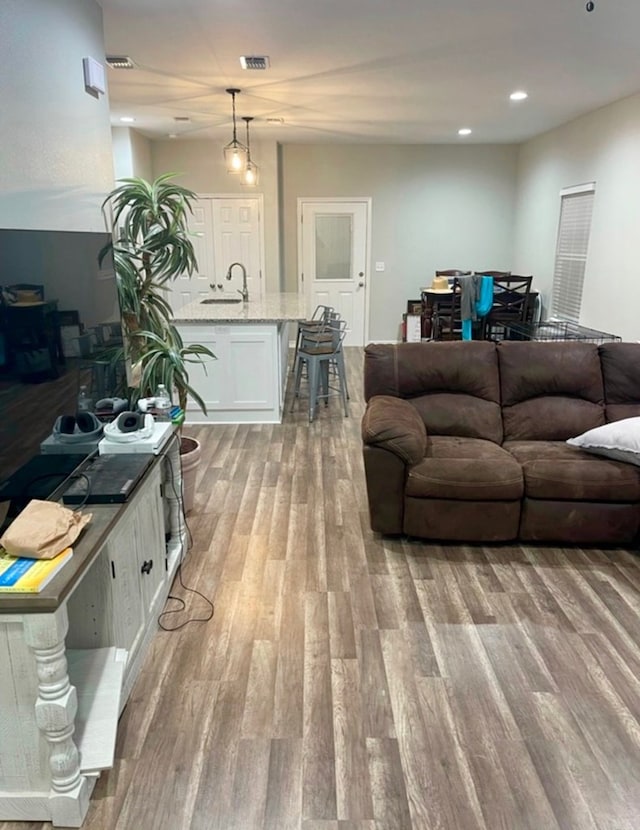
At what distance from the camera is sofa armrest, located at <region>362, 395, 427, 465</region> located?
3008 millimetres

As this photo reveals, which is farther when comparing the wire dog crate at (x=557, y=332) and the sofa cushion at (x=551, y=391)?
the wire dog crate at (x=557, y=332)

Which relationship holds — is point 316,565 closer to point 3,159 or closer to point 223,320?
point 3,159

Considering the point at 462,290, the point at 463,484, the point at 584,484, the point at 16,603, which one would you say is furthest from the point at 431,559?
the point at 462,290

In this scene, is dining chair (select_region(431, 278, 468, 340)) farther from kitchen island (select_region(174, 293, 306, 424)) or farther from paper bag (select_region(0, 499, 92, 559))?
paper bag (select_region(0, 499, 92, 559))

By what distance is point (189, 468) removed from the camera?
11.4 feet

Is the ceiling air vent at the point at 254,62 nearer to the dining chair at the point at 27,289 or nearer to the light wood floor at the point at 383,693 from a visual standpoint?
the dining chair at the point at 27,289

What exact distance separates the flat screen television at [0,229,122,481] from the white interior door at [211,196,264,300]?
5339 millimetres

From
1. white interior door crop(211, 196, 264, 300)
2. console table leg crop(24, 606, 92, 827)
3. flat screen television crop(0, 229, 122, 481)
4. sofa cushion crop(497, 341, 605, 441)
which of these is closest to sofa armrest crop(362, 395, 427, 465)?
sofa cushion crop(497, 341, 605, 441)

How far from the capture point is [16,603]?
1.46m

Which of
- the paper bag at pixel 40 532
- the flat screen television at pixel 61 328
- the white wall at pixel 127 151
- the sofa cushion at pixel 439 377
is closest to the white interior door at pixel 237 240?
the white wall at pixel 127 151

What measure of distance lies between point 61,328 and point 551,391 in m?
2.74

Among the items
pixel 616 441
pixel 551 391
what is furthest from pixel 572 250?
pixel 616 441

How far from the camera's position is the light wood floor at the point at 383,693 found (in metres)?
1.71

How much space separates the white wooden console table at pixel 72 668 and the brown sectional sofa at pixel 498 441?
4.60ft
